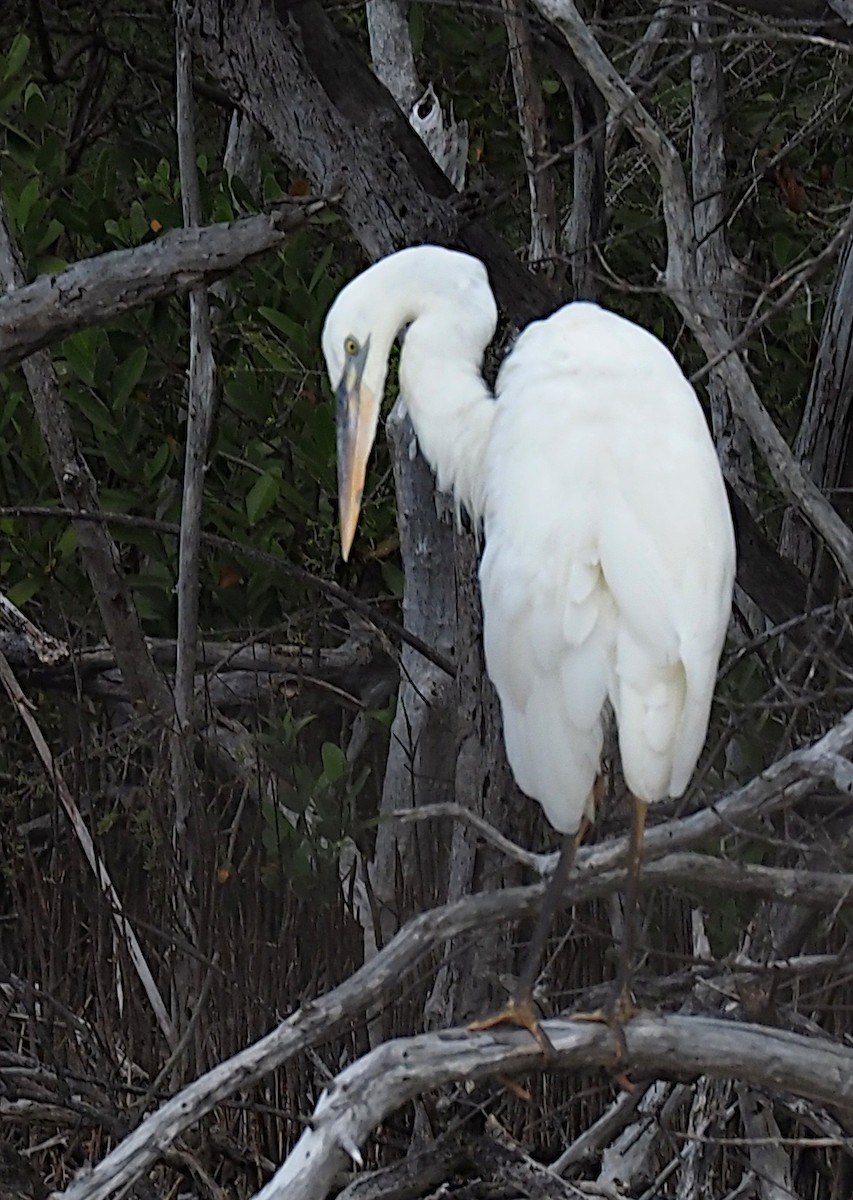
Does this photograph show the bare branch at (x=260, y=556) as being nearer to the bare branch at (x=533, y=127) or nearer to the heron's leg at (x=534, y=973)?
the bare branch at (x=533, y=127)

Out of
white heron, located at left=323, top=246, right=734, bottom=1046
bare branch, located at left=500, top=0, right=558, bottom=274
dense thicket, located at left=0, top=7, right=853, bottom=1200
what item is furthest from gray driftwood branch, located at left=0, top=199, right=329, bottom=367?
bare branch, located at left=500, top=0, right=558, bottom=274

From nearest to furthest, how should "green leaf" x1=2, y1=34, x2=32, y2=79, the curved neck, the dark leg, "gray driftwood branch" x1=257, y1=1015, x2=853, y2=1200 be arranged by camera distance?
"gray driftwood branch" x1=257, y1=1015, x2=853, y2=1200
the dark leg
the curved neck
"green leaf" x1=2, y1=34, x2=32, y2=79

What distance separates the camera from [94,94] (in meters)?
3.41

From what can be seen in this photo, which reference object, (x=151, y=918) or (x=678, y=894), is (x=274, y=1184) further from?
(x=151, y=918)

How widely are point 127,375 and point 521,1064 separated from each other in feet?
5.90

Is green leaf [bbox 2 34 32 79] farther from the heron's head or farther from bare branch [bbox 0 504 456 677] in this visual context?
the heron's head

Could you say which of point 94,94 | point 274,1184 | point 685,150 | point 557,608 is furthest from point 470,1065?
point 94,94

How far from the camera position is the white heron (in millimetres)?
1455

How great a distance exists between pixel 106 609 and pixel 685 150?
1610 millimetres

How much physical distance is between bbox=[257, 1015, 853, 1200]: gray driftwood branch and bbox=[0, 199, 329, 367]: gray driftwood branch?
3.11 feet

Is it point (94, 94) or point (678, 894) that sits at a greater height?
point (94, 94)

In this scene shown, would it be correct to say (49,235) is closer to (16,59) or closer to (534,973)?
(16,59)

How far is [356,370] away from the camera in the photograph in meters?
1.65

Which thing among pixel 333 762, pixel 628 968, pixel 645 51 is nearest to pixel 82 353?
pixel 333 762
